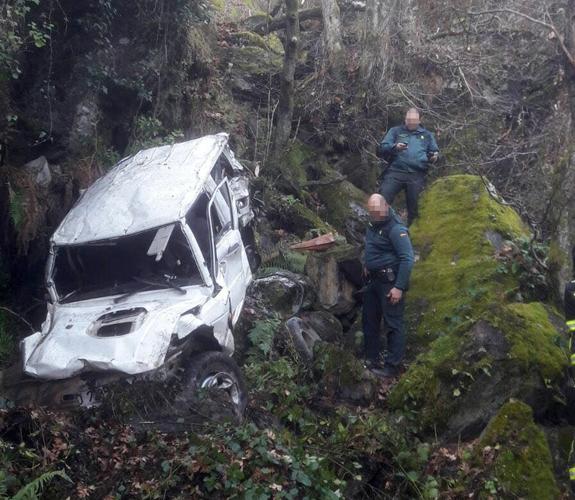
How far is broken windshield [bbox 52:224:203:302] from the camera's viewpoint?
6316mm

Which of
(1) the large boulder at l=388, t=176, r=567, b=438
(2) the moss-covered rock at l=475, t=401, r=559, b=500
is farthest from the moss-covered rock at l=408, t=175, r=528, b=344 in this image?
(2) the moss-covered rock at l=475, t=401, r=559, b=500

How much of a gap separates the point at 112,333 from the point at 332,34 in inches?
372

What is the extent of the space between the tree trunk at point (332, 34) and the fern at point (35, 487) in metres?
10.1

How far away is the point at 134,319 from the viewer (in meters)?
5.60

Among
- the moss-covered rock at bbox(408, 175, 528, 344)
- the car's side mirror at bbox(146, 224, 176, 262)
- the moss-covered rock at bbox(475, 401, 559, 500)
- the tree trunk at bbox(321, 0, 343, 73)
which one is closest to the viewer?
the moss-covered rock at bbox(475, 401, 559, 500)

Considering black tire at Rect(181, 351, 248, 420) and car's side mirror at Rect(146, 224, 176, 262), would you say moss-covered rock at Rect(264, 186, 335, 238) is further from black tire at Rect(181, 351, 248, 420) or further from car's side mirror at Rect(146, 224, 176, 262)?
black tire at Rect(181, 351, 248, 420)

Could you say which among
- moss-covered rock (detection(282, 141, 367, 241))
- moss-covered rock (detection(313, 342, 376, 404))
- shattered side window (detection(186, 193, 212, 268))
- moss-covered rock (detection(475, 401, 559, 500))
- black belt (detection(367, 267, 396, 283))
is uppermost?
shattered side window (detection(186, 193, 212, 268))

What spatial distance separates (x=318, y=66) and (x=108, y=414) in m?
9.51

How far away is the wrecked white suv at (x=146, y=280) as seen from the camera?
539cm

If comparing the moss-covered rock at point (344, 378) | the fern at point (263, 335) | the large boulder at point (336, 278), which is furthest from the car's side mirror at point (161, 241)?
the large boulder at point (336, 278)

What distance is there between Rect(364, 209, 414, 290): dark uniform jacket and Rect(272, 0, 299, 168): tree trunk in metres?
4.78

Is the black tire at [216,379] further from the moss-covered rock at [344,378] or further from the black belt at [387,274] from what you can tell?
the black belt at [387,274]

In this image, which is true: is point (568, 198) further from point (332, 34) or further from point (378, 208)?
point (332, 34)

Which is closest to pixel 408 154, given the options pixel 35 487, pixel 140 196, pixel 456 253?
pixel 456 253
